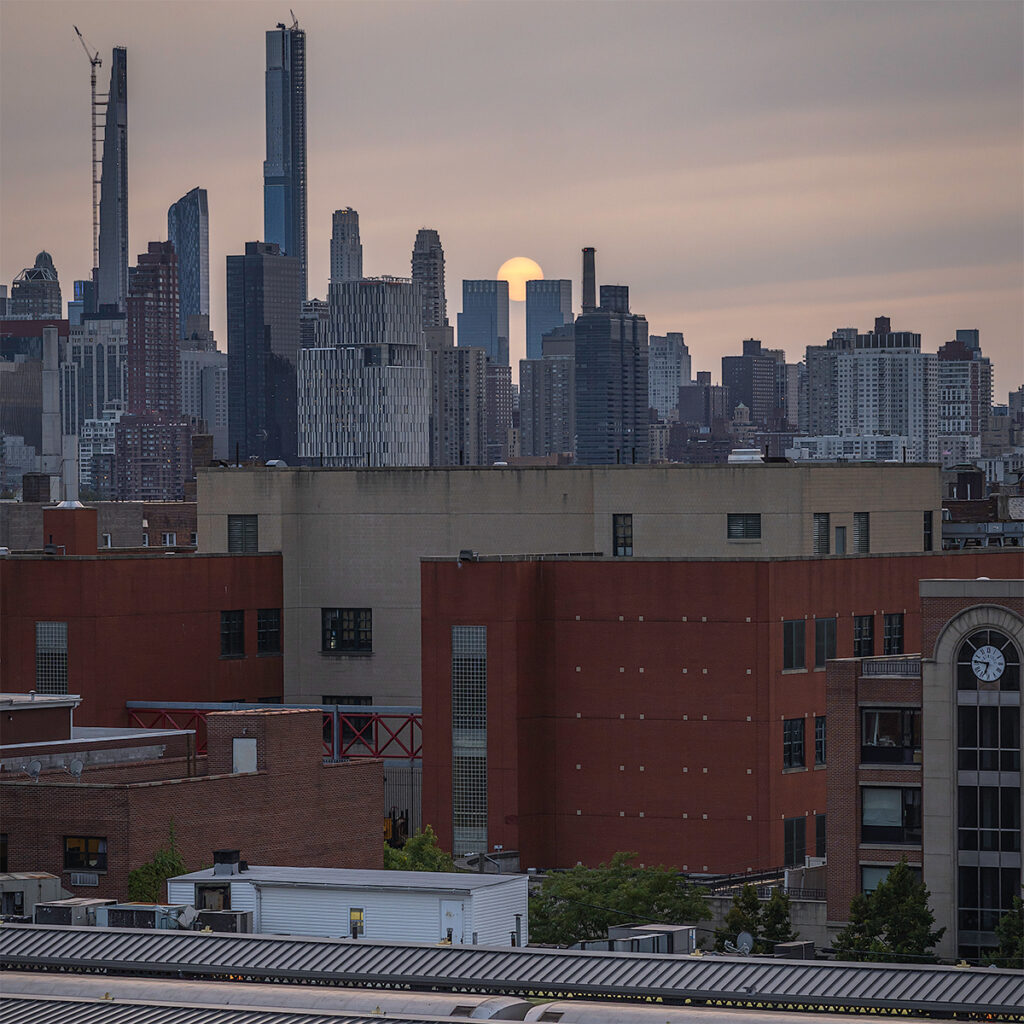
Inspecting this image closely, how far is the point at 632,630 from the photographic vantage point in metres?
78.4

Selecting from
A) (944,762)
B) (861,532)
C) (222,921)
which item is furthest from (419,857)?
(861,532)

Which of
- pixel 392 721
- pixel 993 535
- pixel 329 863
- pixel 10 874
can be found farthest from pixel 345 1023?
pixel 993 535

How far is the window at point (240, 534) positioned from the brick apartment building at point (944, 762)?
1478 inches

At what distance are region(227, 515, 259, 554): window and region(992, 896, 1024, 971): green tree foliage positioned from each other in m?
45.1

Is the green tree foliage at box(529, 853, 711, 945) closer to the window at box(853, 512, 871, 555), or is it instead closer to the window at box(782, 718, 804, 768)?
the window at box(782, 718, 804, 768)

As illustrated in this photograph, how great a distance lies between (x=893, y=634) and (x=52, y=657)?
1221 inches

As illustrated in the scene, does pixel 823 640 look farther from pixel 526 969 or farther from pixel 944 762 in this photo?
pixel 526 969

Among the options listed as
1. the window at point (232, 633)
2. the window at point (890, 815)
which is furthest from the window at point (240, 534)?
the window at point (890, 815)

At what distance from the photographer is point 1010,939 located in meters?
56.1

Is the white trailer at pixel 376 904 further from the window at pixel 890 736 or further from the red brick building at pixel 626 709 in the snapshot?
the red brick building at pixel 626 709

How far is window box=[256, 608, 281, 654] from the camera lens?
9406cm

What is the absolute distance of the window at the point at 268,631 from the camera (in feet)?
309

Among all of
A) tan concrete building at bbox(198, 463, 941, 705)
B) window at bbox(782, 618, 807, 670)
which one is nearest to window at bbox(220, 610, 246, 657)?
tan concrete building at bbox(198, 463, 941, 705)

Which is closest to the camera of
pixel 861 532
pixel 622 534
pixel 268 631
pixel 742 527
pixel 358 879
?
pixel 358 879
